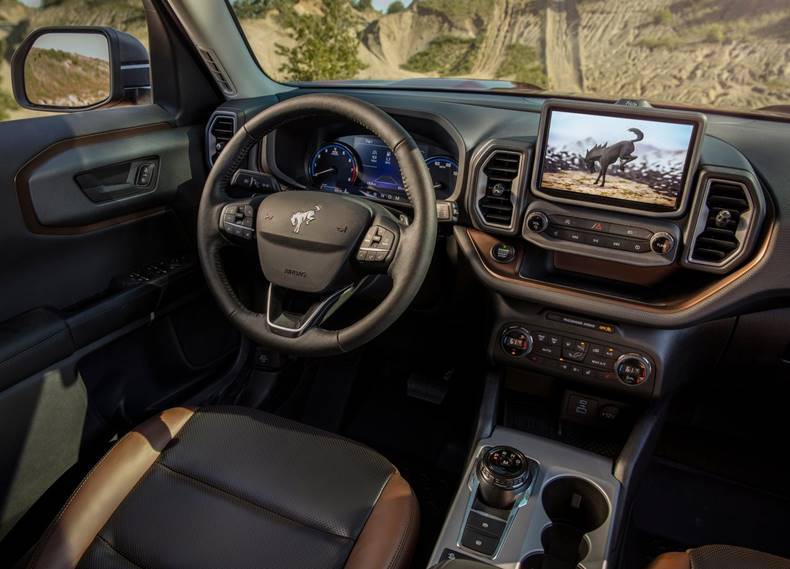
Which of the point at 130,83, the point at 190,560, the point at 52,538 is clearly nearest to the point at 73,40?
the point at 130,83

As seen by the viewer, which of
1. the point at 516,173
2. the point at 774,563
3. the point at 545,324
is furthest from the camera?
the point at 545,324

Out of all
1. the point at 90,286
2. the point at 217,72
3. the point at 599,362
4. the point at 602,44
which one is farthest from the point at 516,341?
the point at 602,44

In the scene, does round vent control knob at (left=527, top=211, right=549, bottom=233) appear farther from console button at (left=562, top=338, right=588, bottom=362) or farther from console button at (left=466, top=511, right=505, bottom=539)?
console button at (left=466, top=511, right=505, bottom=539)

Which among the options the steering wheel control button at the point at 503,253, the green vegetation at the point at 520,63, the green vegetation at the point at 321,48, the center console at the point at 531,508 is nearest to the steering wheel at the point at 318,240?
the steering wheel control button at the point at 503,253

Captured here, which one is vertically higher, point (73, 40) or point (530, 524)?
point (73, 40)

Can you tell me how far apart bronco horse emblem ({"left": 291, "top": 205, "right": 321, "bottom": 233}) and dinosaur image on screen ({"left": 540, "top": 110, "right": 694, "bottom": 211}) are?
581 mm

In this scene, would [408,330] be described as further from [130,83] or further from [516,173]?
[130,83]

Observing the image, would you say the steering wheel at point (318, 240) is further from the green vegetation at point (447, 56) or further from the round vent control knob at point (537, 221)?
the green vegetation at point (447, 56)

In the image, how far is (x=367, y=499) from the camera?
4.24 feet

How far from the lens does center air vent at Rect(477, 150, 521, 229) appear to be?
1590 millimetres

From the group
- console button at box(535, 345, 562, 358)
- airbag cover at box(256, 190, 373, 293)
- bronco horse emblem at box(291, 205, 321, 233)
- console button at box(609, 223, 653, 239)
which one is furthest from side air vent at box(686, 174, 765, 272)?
bronco horse emblem at box(291, 205, 321, 233)

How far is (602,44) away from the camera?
16.4 metres

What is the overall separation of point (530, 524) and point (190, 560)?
0.78m

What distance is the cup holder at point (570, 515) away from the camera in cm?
148
